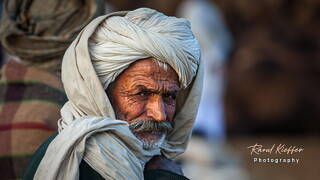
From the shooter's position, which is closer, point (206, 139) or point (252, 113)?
point (206, 139)

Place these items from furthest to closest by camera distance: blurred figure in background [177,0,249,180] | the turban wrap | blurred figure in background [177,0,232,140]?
blurred figure in background [177,0,232,140], blurred figure in background [177,0,249,180], the turban wrap

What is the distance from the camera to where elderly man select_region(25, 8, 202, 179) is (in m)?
4.35

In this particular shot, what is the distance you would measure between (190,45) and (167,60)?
0.22m

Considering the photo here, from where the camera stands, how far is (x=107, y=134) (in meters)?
4.32

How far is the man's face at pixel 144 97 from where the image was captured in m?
4.52

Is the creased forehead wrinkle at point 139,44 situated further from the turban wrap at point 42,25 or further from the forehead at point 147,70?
the turban wrap at point 42,25

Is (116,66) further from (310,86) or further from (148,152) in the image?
(310,86)

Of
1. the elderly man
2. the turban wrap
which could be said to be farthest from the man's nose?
the turban wrap

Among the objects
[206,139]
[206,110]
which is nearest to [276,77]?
[206,110]

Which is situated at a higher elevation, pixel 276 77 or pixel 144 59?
pixel 144 59

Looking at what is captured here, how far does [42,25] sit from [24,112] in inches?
23.6

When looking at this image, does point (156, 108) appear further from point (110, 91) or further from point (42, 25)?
point (42, 25)

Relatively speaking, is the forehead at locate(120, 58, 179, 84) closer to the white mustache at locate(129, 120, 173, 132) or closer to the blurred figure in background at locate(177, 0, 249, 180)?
the white mustache at locate(129, 120, 173, 132)

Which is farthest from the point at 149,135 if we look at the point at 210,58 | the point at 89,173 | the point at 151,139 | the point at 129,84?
the point at 210,58
